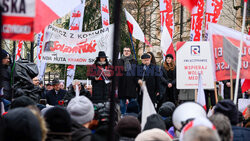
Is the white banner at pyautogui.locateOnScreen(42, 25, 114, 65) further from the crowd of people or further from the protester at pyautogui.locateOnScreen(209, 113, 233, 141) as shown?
the protester at pyautogui.locateOnScreen(209, 113, 233, 141)

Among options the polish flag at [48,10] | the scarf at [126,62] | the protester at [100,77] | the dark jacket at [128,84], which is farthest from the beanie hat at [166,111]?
the scarf at [126,62]

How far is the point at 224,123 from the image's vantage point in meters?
4.32

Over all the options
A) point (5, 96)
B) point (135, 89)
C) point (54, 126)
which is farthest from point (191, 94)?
point (54, 126)

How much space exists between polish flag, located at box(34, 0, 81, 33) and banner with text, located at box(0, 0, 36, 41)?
117mm

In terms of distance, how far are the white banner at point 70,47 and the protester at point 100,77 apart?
859 mm

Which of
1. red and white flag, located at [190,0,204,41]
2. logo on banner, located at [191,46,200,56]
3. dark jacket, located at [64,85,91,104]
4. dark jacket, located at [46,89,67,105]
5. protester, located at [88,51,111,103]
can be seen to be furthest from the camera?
dark jacket, located at [46,89,67,105]

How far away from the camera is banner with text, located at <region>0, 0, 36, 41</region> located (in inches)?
159

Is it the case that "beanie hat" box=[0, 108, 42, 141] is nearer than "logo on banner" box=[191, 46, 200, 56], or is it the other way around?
"beanie hat" box=[0, 108, 42, 141]

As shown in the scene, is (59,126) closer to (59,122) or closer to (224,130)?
(59,122)

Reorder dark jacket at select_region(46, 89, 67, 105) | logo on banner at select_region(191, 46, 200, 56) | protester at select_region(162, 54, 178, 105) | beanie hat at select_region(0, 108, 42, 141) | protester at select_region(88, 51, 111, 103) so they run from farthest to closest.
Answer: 1. dark jacket at select_region(46, 89, 67, 105)
2. protester at select_region(162, 54, 178, 105)
3. protester at select_region(88, 51, 111, 103)
4. logo on banner at select_region(191, 46, 200, 56)
5. beanie hat at select_region(0, 108, 42, 141)

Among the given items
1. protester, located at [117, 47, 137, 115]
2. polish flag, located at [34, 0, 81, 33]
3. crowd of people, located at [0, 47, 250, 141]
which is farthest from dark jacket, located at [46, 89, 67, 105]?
polish flag, located at [34, 0, 81, 33]

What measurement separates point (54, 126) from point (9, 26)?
1018mm

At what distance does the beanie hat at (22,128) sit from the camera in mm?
3715

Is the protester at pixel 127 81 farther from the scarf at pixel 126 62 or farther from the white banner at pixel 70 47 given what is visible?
the white banner at pixel 70 47
